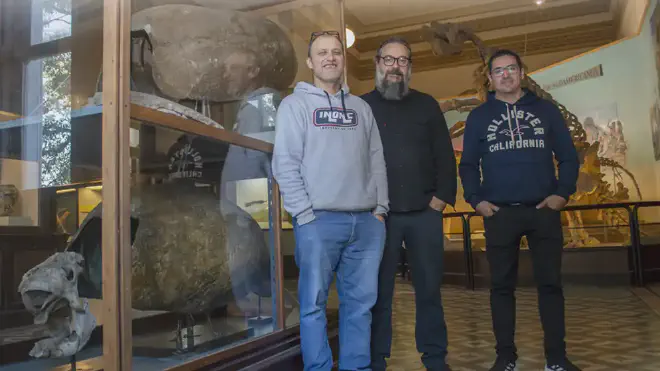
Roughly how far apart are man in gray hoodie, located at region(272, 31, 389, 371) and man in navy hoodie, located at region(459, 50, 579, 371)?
1.82 ft

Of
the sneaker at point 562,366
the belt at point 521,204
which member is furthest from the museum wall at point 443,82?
the sneaker at point 562,366

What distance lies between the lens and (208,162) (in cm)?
212

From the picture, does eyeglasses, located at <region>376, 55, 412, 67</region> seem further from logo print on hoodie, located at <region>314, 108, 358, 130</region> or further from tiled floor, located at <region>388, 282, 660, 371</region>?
tiled floor, located at <region>388, 282, 660, 371</region>

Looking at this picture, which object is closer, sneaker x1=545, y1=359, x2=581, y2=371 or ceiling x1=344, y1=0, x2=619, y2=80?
sneaker x1=545, y1=359, x2=581, y2=371

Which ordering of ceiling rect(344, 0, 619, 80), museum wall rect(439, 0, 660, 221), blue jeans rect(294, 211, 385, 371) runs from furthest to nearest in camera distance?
ceiling rect(344, 0, 619, 80) → museum wall rect(439, 0, 660, 221) → blue jeans rect(294, 211, 385, 371)

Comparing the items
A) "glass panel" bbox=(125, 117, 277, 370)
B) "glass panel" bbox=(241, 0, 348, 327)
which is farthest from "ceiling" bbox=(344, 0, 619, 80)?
"glass panel" bbox=(125, 117, 277, 370)

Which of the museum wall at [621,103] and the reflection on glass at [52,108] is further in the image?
the museum wall at [621,103]

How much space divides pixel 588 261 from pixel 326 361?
226 inches

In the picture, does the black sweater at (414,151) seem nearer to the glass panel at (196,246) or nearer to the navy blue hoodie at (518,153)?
the navy blue hoodie at (518,153)

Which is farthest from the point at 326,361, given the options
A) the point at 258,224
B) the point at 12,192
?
the point at 12,192

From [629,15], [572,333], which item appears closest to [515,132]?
[572,333]

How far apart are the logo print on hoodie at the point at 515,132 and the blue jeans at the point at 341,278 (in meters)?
0.70

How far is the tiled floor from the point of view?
2.81 metres

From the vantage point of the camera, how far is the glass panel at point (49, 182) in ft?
5.36
